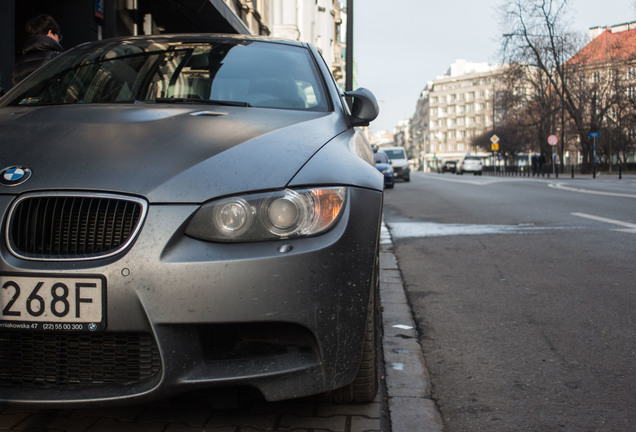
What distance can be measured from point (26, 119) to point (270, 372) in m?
1.45

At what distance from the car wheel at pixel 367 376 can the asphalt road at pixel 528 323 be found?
1.07ft

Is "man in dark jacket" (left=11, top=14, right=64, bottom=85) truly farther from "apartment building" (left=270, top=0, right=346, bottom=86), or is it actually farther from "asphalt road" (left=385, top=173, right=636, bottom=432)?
"asphalt road" (left=385, top=173, right=636, bottom=432)

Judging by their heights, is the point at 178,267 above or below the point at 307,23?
below

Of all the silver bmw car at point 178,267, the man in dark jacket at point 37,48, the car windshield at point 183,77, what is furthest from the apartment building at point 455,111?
the silver bmw car at point 178,267

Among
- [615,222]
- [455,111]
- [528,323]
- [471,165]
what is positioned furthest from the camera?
[455,111]

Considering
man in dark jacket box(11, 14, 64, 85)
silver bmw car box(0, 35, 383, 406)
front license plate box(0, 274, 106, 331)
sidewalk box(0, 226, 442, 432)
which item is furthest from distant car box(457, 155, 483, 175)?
front license plate box(0, 274, 106, 331)

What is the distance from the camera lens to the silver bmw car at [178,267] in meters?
2.01

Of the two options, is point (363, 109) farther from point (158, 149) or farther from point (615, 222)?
point (615, 222)

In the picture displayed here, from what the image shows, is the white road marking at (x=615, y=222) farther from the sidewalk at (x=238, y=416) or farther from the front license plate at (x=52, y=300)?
the front license plate at (x=52, y=300)

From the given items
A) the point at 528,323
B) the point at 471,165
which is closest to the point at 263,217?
the point at 528,323

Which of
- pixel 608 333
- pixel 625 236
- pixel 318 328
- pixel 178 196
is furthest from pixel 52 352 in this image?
pixel 625 236

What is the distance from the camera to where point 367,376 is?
98.4 inches

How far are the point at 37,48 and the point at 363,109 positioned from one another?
3119 mm

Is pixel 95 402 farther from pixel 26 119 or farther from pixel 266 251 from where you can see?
pixel 26 119
